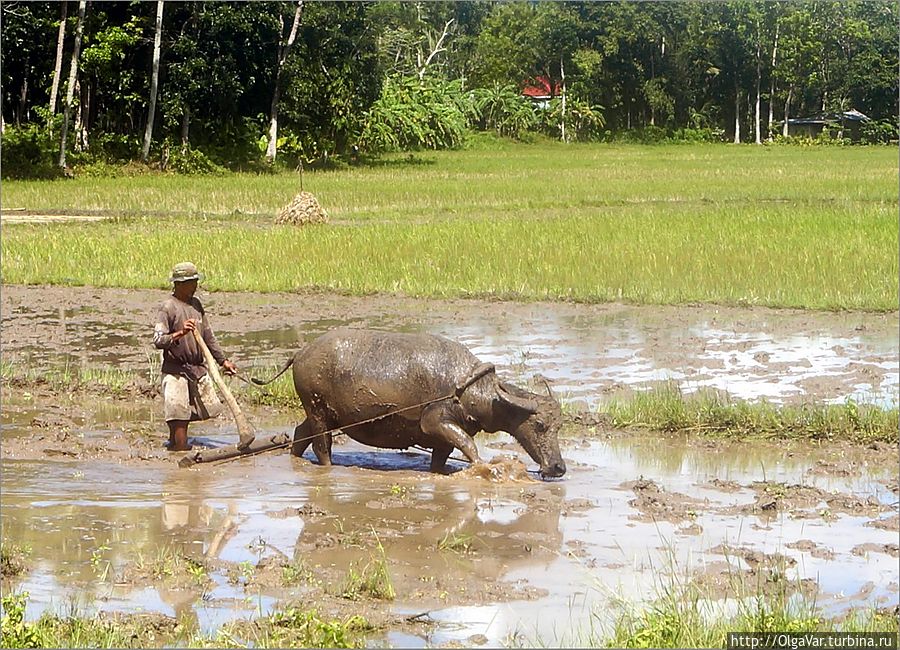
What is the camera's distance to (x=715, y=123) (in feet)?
159

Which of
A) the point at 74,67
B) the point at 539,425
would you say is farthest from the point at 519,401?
the point at 74,67

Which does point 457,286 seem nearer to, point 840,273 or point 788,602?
point 840,273

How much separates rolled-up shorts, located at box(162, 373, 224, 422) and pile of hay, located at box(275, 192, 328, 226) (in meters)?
12.1

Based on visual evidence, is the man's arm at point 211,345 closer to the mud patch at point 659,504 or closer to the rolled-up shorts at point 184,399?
the rolled-up shorts at point 184,399

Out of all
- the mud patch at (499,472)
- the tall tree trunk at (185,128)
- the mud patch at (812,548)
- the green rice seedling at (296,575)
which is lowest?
the green rice seedling at (296,575)

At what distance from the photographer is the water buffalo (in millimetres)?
6918

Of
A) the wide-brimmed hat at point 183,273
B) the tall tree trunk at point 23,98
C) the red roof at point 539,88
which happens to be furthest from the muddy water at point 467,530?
the red roof at point 539,88

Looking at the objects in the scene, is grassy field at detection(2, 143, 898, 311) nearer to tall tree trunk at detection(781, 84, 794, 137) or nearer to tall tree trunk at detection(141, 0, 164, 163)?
tall tree trunk at detection(141, 0, 164, 163)

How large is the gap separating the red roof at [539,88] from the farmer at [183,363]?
166 feet

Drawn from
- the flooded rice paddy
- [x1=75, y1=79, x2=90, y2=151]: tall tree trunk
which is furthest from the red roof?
the flooded rice paddy

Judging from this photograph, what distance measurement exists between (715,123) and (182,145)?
909 inches

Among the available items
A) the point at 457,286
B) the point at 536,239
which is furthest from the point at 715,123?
the point at 457,286

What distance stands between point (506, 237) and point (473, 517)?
11.3 meters

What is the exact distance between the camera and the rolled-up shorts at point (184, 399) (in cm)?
757
